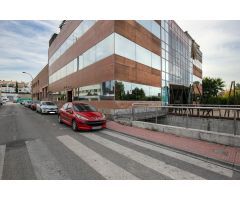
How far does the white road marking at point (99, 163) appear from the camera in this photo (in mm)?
4352

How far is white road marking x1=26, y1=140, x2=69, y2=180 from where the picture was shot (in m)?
4.26

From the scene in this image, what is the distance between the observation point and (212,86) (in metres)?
52.6

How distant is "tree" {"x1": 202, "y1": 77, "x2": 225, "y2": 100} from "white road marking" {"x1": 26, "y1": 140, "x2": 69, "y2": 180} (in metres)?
→ 53.0

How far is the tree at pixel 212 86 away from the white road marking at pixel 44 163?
52992 mm

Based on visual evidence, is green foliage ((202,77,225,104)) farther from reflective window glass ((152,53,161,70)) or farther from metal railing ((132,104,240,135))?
metal railing ((132,104,240,135))

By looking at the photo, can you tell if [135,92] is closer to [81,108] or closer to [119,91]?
[119,91]

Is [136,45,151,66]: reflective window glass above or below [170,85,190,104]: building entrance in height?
above

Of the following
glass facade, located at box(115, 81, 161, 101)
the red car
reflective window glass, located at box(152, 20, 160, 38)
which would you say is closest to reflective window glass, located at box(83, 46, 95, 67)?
glass facade, located at box(115, 81, 161, 101)

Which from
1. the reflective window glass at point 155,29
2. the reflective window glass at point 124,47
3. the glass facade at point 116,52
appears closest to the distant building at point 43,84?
the glass facade at point 116,52

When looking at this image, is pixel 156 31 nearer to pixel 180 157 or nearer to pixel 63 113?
pixel 63 113

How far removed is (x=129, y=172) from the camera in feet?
14.9

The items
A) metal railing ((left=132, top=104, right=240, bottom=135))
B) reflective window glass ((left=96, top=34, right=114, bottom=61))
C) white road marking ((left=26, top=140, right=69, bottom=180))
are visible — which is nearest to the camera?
white road marking ((left=26, top=140, right=69, bottom=180))

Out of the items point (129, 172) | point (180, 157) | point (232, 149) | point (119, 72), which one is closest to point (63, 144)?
point (129, 172)

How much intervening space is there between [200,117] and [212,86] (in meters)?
47.7
